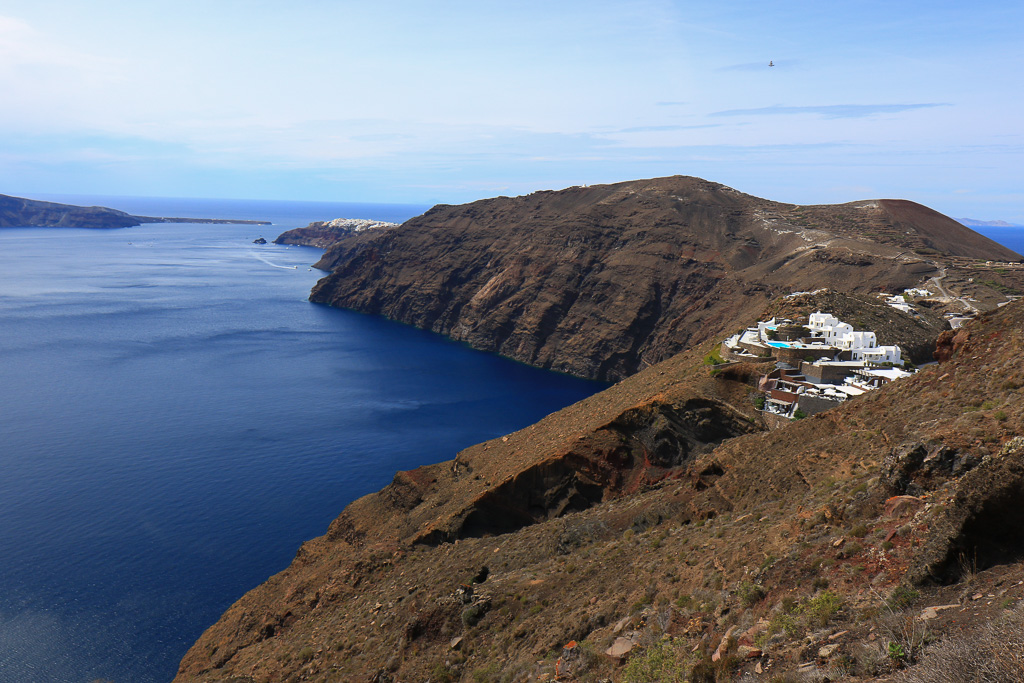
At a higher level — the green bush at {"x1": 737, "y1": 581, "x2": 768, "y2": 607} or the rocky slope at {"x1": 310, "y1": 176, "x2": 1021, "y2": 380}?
the rocky slope at {"x1": 310, "y1": 176, "x2": 1021, "y2": 380}

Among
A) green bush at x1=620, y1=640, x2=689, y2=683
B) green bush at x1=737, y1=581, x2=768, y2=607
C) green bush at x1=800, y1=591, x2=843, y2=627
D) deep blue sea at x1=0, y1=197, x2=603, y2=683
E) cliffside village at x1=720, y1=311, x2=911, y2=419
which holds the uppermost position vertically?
cliffside village at x1=720, y1=311, x2=911, y2=419

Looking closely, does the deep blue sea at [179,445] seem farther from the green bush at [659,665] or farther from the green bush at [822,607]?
the green bush at [822,607]

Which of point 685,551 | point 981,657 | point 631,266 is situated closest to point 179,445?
point 685,551

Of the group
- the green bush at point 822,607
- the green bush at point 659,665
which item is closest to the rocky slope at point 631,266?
the green bush at point 822,607

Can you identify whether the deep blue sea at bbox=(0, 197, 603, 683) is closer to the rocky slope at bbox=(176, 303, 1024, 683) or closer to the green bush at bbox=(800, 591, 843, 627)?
the rocky slope at bbox=(176, 303, 1024, 683)

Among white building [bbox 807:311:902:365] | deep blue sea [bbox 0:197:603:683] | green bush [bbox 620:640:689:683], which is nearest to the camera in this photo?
green bush [bbox 620:640:689:683]

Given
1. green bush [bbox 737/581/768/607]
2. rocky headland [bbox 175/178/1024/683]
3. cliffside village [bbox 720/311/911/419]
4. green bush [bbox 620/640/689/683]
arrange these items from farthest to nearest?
cliffside village [bbox 720/311/911/419] → green bush [bbox 737/581/768/607] → green bush [bbox 620/640/689/683] → rocky headland [bbox 175/178/1024/683]

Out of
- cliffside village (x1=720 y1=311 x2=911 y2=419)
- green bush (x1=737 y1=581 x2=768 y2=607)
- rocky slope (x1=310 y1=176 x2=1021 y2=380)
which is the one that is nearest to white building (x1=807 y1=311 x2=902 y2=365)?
cliffside village (x1=720 y1=311 x2=911 y2=419)
